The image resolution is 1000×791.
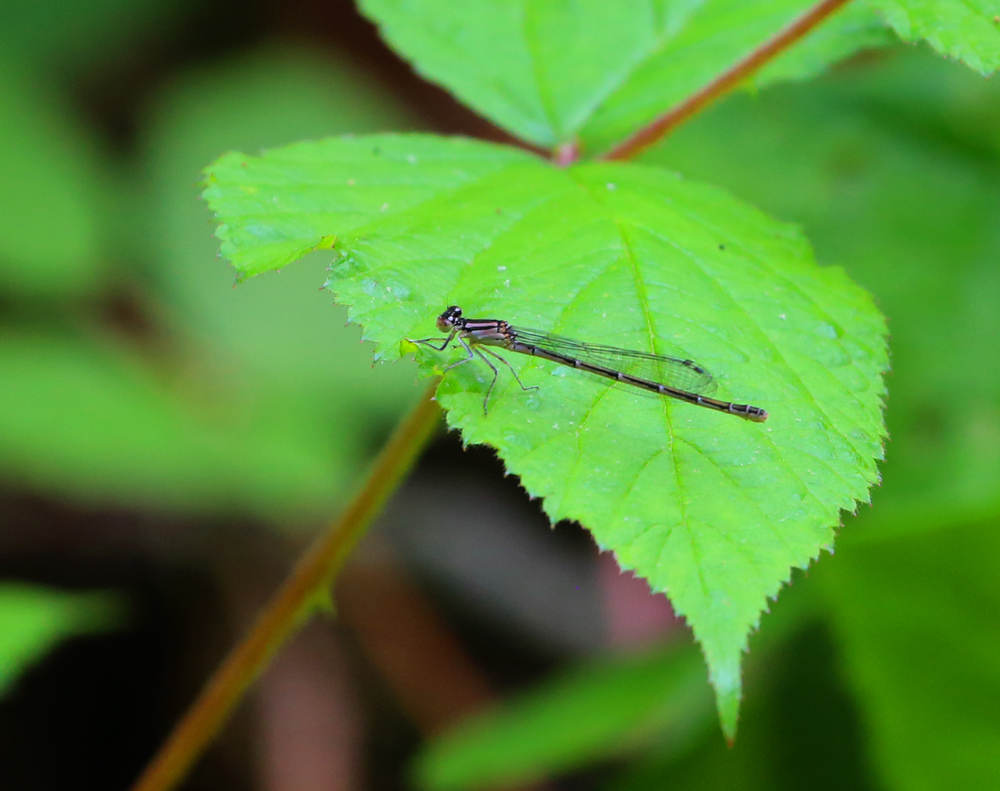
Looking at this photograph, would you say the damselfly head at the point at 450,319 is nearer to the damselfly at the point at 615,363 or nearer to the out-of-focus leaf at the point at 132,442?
the damselfly at the point at 615,363

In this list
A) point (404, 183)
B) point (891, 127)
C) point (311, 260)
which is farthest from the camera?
point (311, 260)

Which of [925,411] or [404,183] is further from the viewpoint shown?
[925,411]

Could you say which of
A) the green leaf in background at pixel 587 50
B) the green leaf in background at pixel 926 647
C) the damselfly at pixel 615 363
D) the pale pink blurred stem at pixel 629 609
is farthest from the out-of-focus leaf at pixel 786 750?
the green leaf in background at pixel 587 50

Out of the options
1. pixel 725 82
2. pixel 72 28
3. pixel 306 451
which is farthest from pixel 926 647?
pixel 72 28

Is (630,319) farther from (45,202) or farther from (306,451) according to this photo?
(45,202)

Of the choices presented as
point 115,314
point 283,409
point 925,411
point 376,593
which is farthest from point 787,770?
point 115,314

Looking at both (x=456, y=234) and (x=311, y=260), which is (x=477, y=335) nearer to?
(x=456, y=234)
